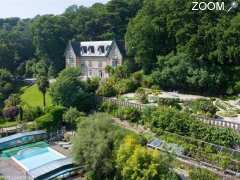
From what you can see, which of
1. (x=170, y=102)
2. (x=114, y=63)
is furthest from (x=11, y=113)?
(x=114, y=63)

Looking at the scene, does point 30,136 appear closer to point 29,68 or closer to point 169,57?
point 169,57

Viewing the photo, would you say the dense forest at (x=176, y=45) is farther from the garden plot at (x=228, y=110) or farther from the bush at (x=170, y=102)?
the bush at (x=170, y=102)

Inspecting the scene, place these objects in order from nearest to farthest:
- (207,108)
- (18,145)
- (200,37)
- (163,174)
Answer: (163,174) → (207,108) → (18,145) → (200,37)

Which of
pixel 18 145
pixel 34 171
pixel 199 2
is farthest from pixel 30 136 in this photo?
pixel 199 2

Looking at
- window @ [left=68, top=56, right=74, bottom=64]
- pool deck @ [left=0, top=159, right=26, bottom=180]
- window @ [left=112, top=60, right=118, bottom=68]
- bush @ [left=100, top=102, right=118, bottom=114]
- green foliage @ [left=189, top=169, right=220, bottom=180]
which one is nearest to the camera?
green foliage @ [left=189, top=169, right=220, bottom=180]

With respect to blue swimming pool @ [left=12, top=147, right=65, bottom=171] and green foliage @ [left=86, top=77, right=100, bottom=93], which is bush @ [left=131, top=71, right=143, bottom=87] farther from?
blue swimming pool @ [left=12, top=147, right=65, bottom=171]

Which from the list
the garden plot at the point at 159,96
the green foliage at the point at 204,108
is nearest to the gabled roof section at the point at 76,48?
the garden plot at the point at 159,96

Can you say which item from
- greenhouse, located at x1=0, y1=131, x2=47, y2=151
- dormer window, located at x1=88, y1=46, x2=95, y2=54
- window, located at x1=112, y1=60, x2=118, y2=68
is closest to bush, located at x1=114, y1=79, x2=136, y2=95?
window, located at x1=112, y1=60, x2=118, y2=68
